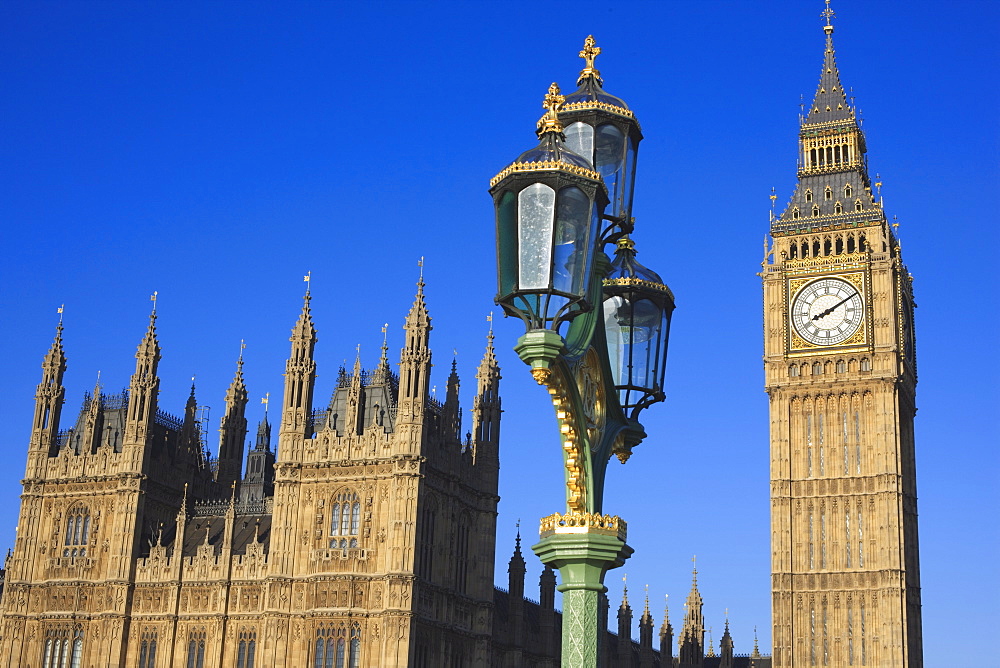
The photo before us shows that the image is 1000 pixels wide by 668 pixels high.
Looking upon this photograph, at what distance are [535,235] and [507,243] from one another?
0.30 meters

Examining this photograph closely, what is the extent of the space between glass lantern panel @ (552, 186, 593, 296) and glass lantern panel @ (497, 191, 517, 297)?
0.39 metres

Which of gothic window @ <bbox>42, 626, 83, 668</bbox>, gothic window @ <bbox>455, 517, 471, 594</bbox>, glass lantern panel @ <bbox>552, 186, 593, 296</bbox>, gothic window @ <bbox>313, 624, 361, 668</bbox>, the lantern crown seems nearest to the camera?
glass lantern panel @ <bbox>552, 186, 593, 296</bbox>

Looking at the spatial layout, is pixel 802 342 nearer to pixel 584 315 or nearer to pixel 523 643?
pixel 523 643

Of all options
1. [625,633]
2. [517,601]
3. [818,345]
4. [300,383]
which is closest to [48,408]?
[300,383]

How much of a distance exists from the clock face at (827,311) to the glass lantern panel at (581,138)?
70.6 metres

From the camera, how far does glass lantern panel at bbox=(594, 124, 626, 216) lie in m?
14.8

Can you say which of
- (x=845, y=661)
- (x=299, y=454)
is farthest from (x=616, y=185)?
(x=845, y=661)

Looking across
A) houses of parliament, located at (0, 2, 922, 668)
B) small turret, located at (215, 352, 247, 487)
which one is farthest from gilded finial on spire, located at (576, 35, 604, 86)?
small turret, located at (215, 352, 247, 487)

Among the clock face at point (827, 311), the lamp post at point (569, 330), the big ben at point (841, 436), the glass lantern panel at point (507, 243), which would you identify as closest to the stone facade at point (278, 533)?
the big ben at point (841, 436)

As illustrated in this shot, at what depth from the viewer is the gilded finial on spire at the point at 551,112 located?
12892 mm

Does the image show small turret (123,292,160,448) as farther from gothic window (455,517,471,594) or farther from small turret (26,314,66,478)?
gothic window (455,517,471,594)

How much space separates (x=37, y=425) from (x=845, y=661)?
154ft

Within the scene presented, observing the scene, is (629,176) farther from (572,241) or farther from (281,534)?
(281,534)

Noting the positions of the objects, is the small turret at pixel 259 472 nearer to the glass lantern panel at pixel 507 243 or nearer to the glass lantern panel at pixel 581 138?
the glass lantern panel at pixel 581 138
